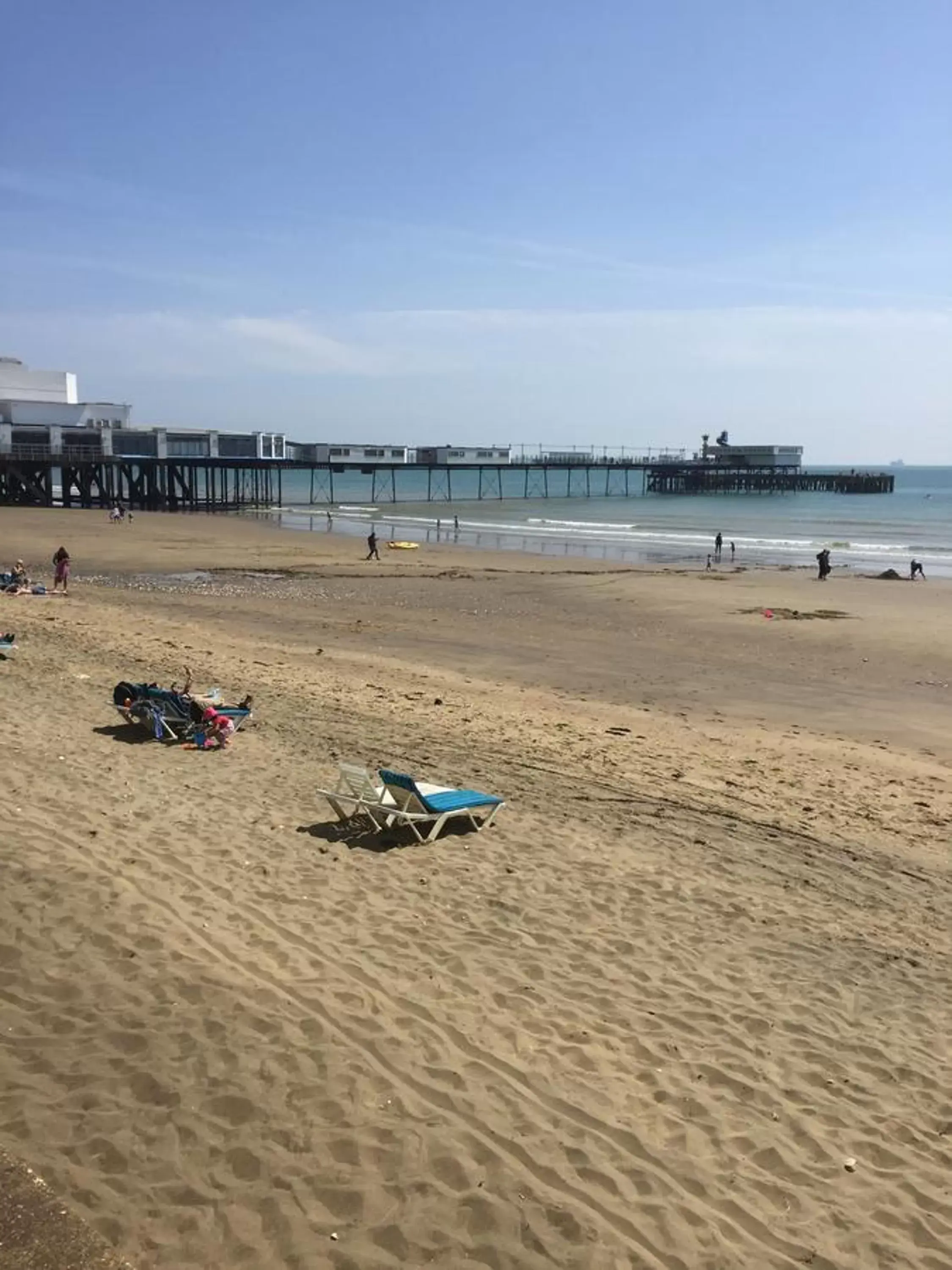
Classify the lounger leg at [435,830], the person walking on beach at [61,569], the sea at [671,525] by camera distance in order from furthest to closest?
the sea at [671,525] → the person walking on beach at [61,569] → the lounger leg at [435,830]

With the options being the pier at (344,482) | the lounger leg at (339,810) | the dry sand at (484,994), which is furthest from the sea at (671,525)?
the lounger leg at (339,810)

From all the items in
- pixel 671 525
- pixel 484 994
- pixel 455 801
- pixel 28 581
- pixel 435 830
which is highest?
pixel 671 525

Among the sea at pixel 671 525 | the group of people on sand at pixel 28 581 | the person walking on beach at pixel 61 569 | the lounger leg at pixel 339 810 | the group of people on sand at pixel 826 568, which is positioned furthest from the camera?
the sea at pixel 671 525

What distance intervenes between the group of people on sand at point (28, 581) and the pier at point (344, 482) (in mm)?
37833

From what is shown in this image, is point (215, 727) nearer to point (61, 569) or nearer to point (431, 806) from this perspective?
point (431, 806)

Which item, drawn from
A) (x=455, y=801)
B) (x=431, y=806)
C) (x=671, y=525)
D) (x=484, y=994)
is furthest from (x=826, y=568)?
(x=484, y=994)

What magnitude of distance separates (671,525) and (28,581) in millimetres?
45425

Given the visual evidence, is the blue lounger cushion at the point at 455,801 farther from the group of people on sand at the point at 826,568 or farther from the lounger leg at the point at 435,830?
the group of people on sand at the point at 826,568

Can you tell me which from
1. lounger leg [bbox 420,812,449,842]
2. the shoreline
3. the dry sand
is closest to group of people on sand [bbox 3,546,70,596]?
the dry sand

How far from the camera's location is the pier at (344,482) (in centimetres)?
6009

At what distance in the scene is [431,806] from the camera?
7578mm

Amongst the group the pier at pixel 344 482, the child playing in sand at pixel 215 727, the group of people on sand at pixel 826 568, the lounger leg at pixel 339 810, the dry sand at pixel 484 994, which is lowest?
the dry sand at pixel 484 994

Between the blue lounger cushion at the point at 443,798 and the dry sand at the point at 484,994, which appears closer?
the dry sand at the point at 484,994

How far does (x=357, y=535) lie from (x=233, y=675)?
36.4 metres
